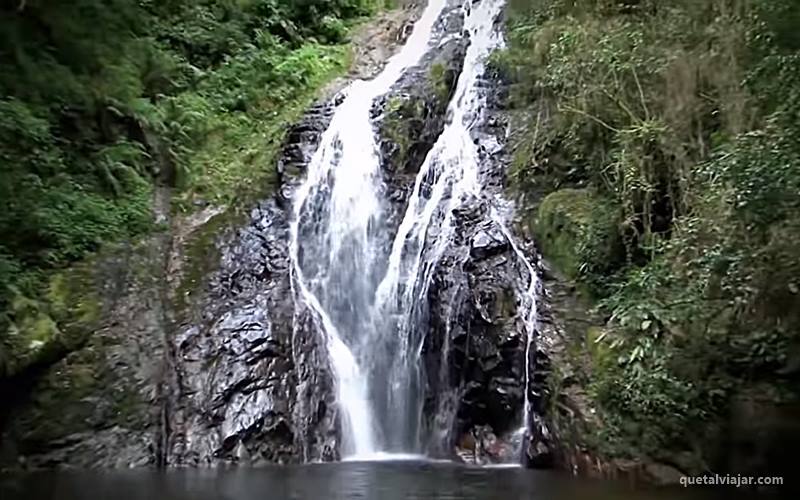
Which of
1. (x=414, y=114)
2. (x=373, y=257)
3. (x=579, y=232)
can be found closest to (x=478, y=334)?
(x=579, y=232)

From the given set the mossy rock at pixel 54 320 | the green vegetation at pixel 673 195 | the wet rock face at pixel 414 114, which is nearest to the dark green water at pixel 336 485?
the green vegetation at pixel 673 195

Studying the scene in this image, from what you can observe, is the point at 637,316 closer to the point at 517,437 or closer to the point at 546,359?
the point at 546,359

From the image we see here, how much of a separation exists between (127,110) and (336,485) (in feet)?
27.1

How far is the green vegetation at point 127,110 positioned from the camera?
6598mm

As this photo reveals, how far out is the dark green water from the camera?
714 centimetres

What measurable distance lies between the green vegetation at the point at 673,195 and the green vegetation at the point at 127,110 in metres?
5.32

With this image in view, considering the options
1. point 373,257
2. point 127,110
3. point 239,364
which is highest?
point 127,110

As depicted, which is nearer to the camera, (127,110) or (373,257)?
(373,257)

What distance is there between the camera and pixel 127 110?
1366 centimetres

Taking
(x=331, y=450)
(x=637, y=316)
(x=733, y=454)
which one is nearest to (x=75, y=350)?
(x=331, y=450)

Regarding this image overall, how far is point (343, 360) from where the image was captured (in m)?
11.8

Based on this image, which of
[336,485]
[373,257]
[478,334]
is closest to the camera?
[336,485]

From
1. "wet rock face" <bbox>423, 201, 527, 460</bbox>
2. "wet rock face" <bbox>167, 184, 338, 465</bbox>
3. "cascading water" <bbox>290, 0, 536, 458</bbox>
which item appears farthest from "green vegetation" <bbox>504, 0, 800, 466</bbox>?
"wet rock face" <bbox>167, 184, 338, 465</bbox>

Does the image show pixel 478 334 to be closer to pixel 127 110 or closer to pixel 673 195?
pixel 673 195
